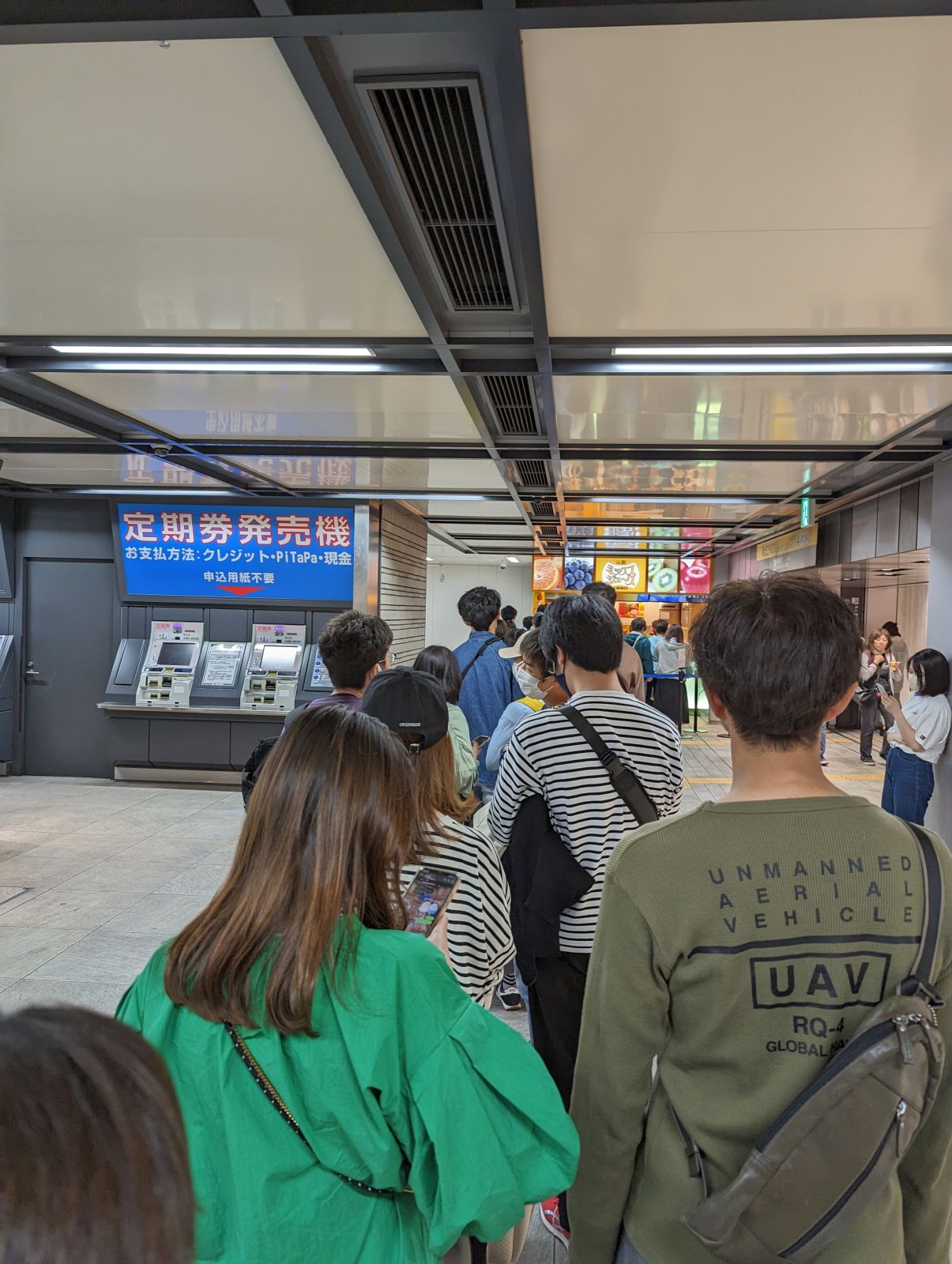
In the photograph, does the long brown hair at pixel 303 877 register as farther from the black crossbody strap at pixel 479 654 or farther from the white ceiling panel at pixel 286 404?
the black crossbody strap at pixel 479 654

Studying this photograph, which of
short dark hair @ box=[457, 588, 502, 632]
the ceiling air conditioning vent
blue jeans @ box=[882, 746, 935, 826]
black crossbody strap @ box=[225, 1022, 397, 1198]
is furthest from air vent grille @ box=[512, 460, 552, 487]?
black crossbody strap @ box=[225, 1022, 397, 1198]

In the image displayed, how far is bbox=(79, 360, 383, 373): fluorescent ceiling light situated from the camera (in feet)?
13.3

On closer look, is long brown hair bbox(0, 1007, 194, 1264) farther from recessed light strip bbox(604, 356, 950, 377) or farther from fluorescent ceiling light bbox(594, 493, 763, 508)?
fluorescent ceiling light bbox(594, 493, 763, 508)

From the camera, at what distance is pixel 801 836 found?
1176mm

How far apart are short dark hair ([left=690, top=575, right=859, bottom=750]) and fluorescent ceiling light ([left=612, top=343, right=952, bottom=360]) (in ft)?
8.71

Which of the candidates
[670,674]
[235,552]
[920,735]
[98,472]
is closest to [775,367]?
[920,735]

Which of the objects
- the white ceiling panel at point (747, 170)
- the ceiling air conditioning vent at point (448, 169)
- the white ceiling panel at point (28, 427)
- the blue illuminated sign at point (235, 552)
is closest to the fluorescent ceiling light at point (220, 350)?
the ceiling air conditioning vent at point (448, 169)

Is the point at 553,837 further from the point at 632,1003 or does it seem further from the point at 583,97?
the point at 583,97

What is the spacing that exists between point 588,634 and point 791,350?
1.95 metres

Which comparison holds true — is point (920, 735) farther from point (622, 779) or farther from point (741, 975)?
point (741, 975)

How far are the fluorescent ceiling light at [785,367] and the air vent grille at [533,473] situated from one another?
8.84ft

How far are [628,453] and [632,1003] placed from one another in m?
5.40

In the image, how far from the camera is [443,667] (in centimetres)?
340

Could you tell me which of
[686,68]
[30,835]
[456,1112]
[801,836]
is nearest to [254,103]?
[686,68]
